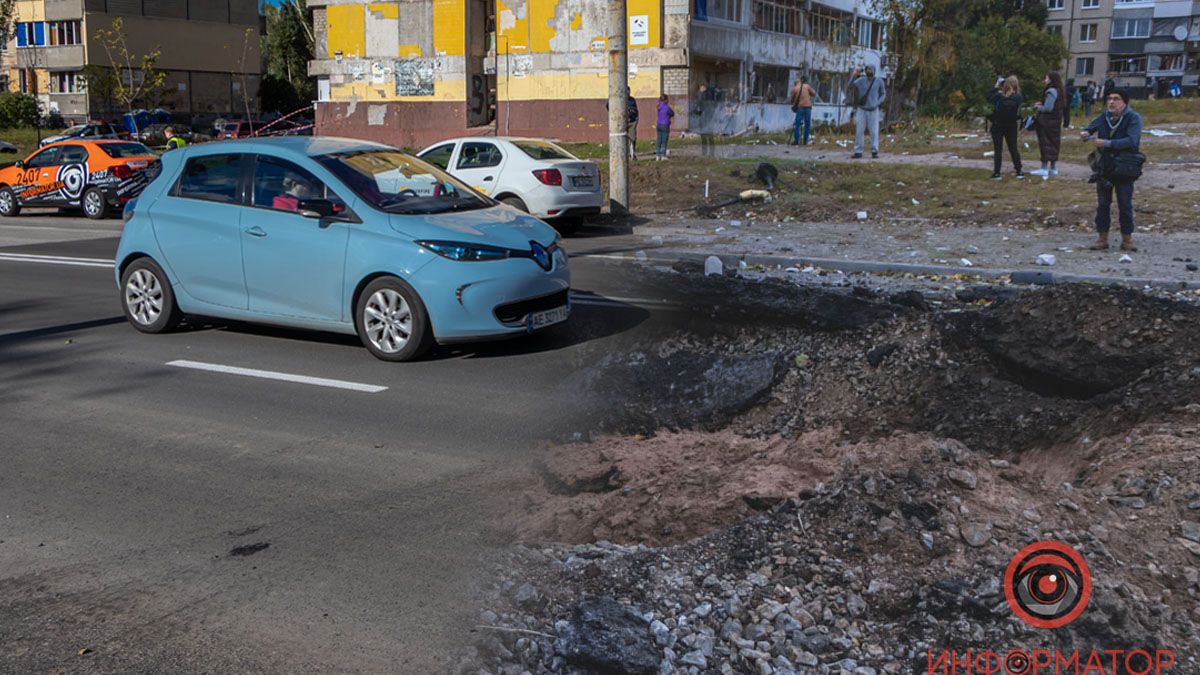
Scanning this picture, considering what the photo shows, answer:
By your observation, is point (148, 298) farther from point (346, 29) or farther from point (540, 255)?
point (346, 29)

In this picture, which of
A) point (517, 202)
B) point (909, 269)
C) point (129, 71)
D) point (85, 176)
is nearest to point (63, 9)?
point (129, 71)

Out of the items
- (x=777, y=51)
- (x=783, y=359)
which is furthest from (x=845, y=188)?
(x=777, y=51)

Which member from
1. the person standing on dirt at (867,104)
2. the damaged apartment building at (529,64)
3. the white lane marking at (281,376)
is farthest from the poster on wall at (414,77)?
the white lane marking at (281,376)

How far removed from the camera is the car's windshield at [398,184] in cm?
872

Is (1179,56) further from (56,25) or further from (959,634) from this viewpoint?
(959,634)

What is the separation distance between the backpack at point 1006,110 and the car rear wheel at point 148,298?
52.1 ft

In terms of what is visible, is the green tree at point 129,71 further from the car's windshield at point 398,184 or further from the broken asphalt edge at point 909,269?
the car's windshield at point 398,184

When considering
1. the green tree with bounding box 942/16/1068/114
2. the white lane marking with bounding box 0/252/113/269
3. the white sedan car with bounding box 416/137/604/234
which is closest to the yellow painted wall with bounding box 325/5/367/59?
the white sedan car with bounding box 416/137/604/234

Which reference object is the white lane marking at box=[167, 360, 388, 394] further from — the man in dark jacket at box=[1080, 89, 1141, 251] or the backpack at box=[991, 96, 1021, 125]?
the backpack at box=[991, 96, 1021, 125]

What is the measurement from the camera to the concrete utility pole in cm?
1856

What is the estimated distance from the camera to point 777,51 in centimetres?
4234

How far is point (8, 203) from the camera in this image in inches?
969

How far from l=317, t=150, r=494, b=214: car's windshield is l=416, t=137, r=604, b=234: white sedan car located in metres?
7.31

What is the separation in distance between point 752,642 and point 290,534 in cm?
→ 233
